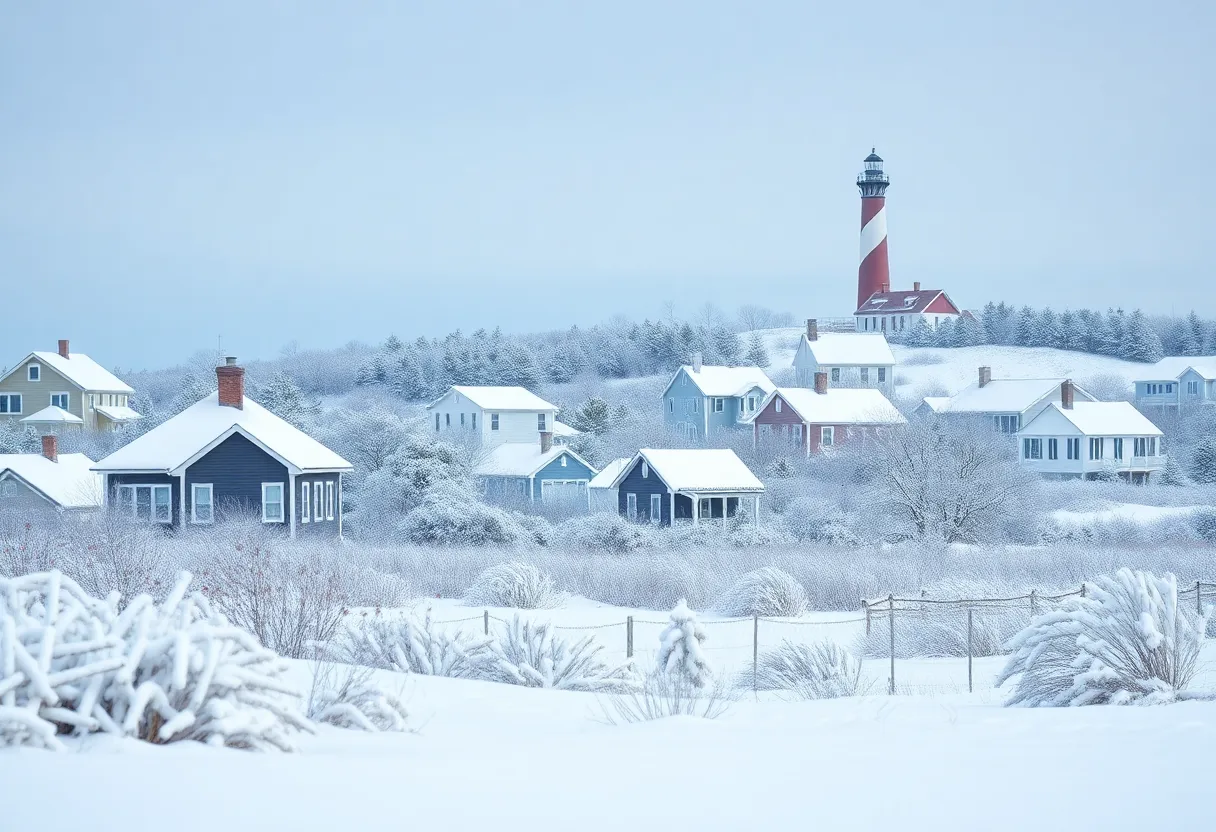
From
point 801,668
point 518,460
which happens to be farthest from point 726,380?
point 801,668

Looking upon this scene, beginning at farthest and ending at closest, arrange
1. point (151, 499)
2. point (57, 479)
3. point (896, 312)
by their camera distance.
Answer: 1. point (896, 312)
2. point (57, 479)
3. point (151, 499)

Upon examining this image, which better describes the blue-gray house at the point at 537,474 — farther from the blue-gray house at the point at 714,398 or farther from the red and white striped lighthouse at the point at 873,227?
the red and white striped lighthouse at the point at 873,227

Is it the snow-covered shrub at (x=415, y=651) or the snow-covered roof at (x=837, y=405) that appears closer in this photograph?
the snow-covered shrub at (x=415, y=651)

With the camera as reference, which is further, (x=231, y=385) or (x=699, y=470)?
(x=699, y=470)

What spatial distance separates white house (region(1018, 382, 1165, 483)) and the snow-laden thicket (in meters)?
56.7

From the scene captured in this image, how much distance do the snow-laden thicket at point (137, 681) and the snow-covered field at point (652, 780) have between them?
0.17m

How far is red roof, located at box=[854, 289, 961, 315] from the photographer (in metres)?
103

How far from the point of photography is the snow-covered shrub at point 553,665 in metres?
13.4

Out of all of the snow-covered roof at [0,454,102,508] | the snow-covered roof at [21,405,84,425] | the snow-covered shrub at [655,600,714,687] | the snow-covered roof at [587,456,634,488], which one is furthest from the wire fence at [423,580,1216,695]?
the snow-covered roof at [21,405,84,425]

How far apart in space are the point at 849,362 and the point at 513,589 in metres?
54.1

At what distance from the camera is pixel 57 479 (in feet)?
131

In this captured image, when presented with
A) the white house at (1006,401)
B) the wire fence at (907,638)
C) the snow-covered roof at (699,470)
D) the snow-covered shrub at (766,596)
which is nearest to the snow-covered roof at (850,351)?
the white house at (1006,401)

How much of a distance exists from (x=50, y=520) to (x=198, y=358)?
80.5m

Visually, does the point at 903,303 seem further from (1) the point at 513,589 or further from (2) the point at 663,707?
(2) the point at 663,707
